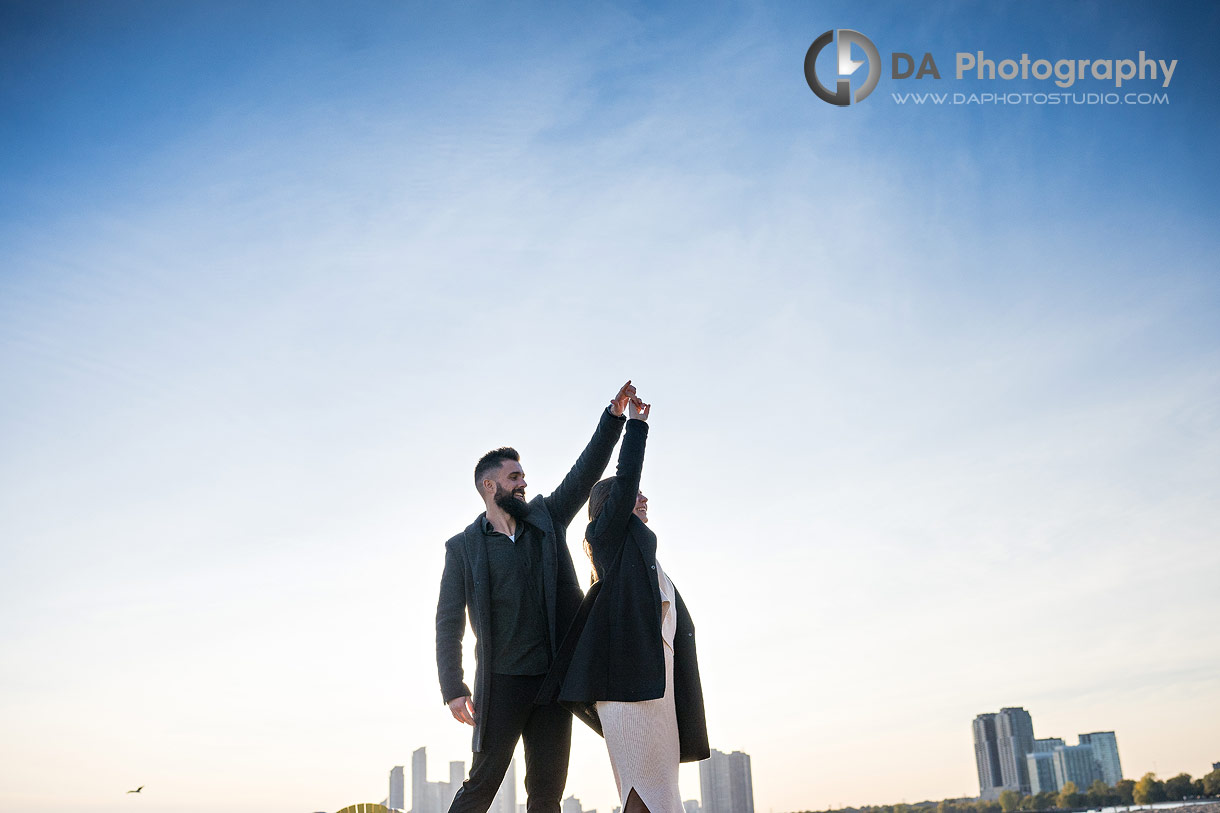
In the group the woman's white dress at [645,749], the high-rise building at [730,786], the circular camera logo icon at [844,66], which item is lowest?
the high-rise building at [730,786]

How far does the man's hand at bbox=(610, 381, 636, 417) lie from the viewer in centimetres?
438

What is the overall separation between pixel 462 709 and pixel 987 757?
333 feet

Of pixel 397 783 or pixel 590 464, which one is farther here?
pixel 397 783

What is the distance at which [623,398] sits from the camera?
4379 mm

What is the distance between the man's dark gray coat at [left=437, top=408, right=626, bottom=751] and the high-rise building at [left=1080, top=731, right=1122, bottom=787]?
9228cm

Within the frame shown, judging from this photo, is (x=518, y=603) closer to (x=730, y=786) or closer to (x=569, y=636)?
(x=569, y=636)

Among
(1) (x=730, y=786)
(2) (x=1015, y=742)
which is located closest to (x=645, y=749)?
(1) (x=730, y=786)

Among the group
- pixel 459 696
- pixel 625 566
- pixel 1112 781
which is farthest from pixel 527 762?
pixel 1112 781

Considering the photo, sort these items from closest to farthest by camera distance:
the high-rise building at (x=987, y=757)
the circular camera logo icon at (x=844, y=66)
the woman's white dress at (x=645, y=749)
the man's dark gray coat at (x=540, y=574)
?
the woman's white dress at (x=645, y=749), the man's dark gray coat at (x=540, y=574), the circular camera logo icon at (x=844, y=66), the high-rise building at (x=987, y=757)

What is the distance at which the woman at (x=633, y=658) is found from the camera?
3.75 metres

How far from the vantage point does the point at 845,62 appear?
11.4m

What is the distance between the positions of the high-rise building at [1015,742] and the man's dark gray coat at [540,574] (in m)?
95.0

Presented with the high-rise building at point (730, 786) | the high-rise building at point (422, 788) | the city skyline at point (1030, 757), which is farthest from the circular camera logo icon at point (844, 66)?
the city skyline at point (1030, 757)

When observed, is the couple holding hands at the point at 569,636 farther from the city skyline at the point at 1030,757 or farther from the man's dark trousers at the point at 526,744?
the city skyline at the point at 1030,757
